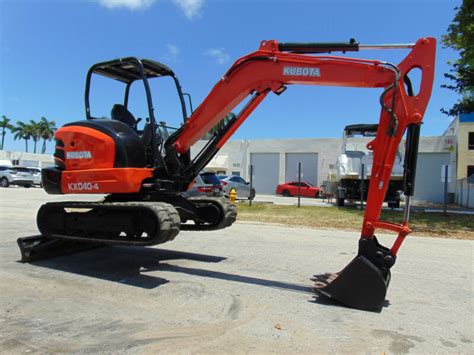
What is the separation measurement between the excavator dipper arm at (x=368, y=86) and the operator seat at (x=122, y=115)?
79.5 inches

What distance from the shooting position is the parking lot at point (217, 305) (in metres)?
3.88

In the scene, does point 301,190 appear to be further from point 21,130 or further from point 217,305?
point 21,130

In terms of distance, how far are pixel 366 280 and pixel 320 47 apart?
3017mm

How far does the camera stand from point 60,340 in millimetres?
3871

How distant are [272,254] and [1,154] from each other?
58.2 meters

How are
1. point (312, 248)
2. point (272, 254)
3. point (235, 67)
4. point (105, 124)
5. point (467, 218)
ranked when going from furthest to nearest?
1. point (467, 218)
2. point (312, 248)
3. point (272, 254)
4. point (105, 124)
5. point (235, 67)

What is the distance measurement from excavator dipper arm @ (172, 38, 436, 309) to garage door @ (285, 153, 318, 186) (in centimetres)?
3406

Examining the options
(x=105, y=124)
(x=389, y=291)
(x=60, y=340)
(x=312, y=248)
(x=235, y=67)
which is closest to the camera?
(x=60, y=340)

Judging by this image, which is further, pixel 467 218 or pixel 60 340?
pixel 467 218

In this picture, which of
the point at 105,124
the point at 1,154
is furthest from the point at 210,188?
the point at 1,154

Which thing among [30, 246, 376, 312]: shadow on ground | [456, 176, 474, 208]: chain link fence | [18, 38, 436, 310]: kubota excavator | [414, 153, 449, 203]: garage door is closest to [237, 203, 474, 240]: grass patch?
[30, 246, 376, 312]: shadow on ground

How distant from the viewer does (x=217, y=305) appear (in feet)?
15.9

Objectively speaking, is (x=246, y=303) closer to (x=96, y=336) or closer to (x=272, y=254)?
(x=96, y=336)

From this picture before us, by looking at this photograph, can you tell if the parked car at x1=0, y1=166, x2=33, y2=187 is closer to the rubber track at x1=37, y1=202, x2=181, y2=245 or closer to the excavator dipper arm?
the rubber track at x1=37, y1=202, x2=181, y2=245
